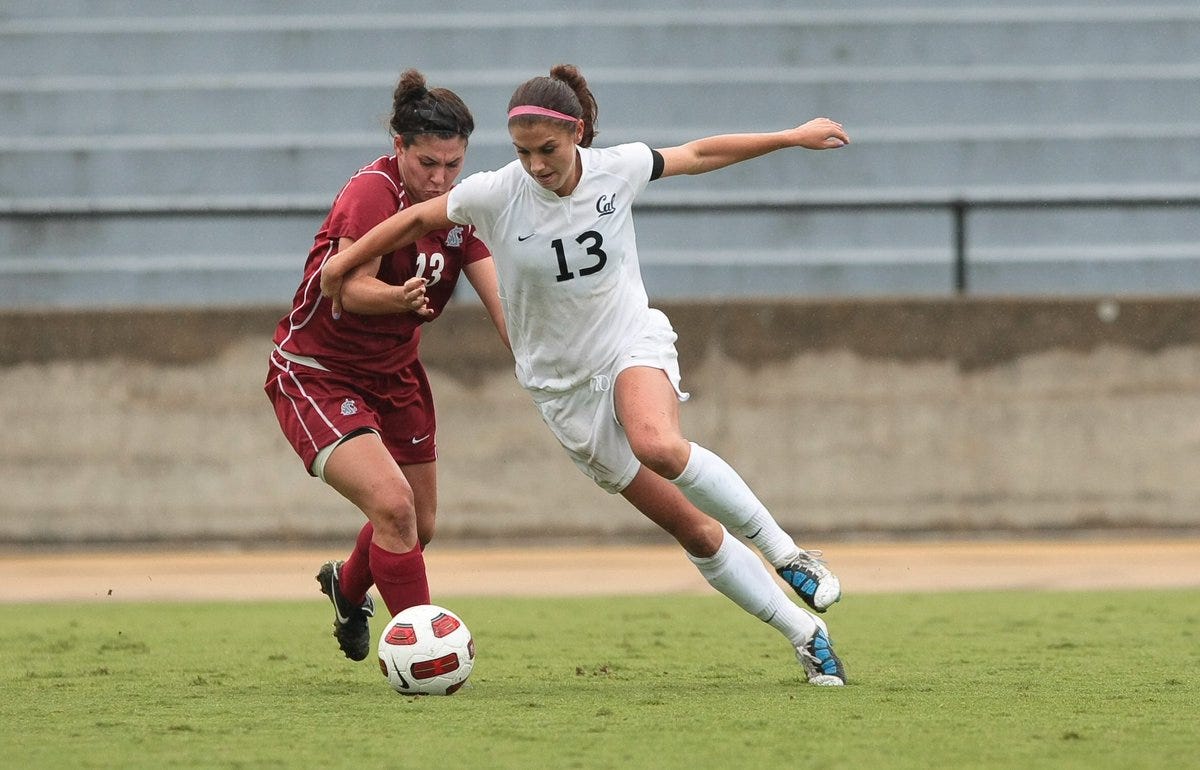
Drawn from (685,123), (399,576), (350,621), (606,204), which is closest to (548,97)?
(606,204)

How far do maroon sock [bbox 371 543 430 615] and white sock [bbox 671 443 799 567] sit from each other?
89cm

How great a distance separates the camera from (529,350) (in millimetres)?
5730

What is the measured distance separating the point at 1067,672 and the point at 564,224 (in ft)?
7.41

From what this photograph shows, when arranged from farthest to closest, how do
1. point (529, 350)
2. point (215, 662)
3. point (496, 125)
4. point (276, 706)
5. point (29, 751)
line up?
1. point (496, 125)
2. point (215, 662)
3. point (529, 350)
4. point (276, 706)
5. point (29, 751)

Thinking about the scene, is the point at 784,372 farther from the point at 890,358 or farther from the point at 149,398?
the point at 149,398

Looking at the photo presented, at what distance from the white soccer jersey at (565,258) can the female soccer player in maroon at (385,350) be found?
29 centimetres

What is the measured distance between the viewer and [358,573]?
20.6 feet

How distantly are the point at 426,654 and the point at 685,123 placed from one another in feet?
29.3

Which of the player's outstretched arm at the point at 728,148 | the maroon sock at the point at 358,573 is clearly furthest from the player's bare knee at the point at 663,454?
the maroon sock at the point at 358,573

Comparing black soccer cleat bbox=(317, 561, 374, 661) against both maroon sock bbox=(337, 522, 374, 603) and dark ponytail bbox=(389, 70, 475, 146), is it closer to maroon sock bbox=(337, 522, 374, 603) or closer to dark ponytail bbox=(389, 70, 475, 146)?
maroon sock bbox=(337, 522, 374, 603)

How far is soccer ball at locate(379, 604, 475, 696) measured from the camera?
5379mm

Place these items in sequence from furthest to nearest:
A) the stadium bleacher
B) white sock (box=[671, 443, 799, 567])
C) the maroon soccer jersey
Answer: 1. the stadium bleacher
2. the maroon soccer jersey
3. white sock (box=[671, 443, 799, 567])

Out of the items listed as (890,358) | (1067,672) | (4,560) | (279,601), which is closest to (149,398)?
(4,560)

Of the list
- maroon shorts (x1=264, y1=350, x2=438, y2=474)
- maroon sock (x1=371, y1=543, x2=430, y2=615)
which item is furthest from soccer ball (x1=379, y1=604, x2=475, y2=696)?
maroon shorts (x1=264, y1=350, x2=438, y2=474)
